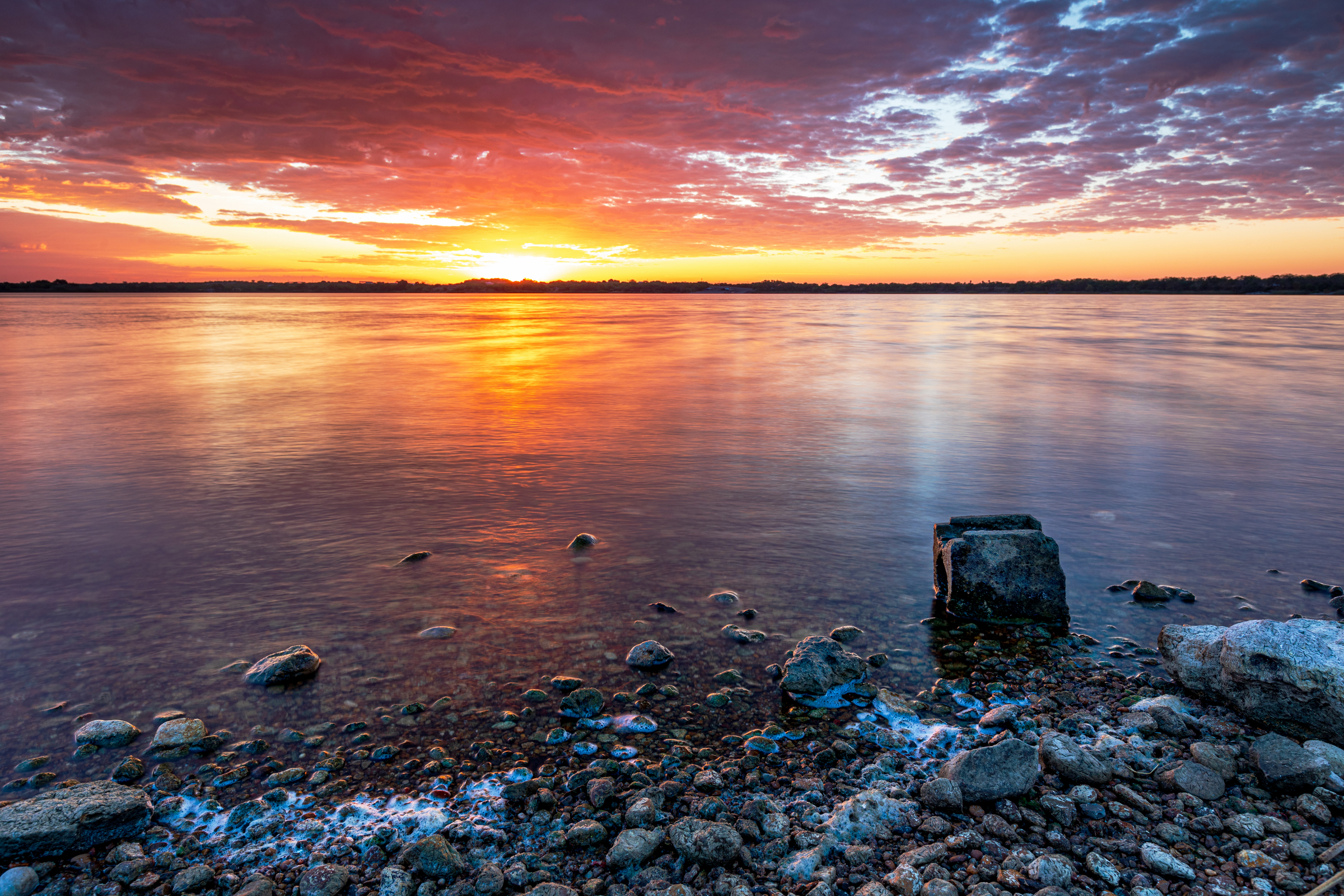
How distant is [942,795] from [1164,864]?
88 centimetres

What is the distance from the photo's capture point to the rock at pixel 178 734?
148 inches

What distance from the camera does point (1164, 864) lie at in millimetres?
2830

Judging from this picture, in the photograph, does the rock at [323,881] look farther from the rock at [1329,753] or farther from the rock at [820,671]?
the rock at [1329,753]

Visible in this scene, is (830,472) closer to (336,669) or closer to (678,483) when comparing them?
(678,483)

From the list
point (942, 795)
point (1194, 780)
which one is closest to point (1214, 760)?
point (1194, 780)

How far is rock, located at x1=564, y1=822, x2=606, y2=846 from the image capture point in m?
3.09

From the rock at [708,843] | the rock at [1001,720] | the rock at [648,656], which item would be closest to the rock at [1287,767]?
the rock at [1001,720]

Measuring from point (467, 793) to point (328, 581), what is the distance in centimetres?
333

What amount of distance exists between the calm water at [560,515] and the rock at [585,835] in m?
1.34

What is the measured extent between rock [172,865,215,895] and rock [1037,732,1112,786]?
3.77 metres

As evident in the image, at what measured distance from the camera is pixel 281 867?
2.99 m

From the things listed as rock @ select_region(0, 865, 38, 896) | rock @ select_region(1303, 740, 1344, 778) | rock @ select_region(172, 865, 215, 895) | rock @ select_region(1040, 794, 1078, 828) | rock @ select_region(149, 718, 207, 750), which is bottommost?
rock @ select_region(172, 865, 215, 895)

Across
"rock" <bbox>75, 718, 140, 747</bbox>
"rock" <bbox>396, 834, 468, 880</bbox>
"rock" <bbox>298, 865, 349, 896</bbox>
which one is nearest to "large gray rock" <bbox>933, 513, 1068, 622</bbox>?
"rock" <bbox>396, 834, 468, 880</bbox>

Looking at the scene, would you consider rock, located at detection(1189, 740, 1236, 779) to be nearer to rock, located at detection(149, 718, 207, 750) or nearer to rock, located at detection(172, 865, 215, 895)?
rock, located at detection(172, 865, 215, 895)
